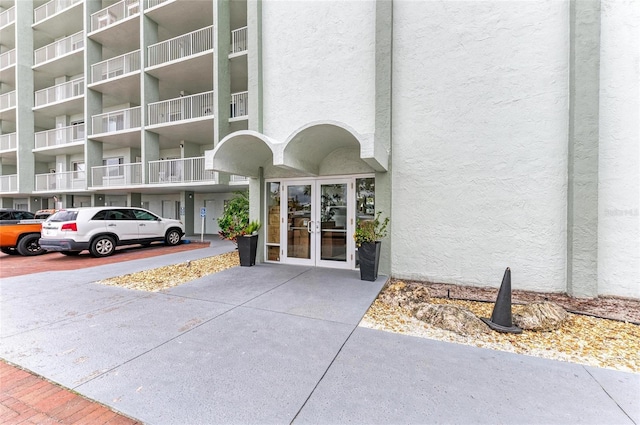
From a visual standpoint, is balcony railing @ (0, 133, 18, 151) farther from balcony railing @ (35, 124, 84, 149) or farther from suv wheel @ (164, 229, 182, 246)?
suv wheel @ (164, 229, 182, 246)

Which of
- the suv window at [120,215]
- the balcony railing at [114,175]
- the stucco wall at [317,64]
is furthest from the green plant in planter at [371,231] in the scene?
the balcony railing at [114,175]

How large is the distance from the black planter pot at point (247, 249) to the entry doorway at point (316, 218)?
0.53 m

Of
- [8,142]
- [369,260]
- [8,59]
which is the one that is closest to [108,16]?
[8,59]

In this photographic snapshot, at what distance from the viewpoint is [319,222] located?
717cm

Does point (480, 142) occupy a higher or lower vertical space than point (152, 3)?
lower

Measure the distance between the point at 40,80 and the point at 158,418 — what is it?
89.7ft

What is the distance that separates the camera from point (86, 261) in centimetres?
872

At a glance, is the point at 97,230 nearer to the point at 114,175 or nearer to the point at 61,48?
the point at 114,175

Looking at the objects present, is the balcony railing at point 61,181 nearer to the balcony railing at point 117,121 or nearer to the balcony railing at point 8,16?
the balcony railing at point 117,121

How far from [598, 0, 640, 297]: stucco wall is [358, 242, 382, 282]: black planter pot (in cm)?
420

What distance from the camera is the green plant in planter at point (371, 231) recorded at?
19.8 ft

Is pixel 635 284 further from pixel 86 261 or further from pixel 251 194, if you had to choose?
pixel 86 261

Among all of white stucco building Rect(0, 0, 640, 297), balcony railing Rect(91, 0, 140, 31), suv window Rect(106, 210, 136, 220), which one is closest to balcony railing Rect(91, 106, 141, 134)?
balcony railing Rect(91, 0, 140, 31)

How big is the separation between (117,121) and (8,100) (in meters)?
11.0
